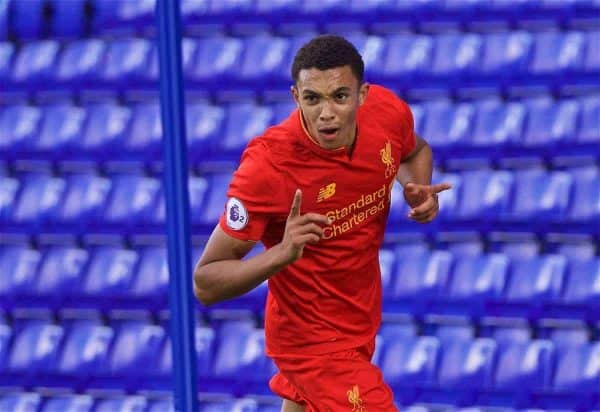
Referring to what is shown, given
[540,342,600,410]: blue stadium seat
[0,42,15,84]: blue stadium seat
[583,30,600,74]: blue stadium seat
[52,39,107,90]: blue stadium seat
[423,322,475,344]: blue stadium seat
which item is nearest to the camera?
[540,342,600,410]: blue stadium seat

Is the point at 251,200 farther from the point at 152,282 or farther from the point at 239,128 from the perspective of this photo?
the point at 239,128

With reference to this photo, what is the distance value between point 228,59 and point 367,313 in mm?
3537

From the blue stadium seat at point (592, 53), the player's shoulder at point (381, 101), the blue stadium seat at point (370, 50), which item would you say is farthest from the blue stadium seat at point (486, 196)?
the player's shoulder at point (381, 101)

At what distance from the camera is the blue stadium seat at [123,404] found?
5934 millimetres

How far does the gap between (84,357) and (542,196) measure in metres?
2.21

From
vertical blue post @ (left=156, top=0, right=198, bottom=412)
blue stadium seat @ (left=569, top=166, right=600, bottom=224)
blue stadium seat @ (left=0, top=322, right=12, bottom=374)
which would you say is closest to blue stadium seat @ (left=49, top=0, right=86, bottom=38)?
blue stadium seat @ (left=0, top=322, right=12, bottom=374)

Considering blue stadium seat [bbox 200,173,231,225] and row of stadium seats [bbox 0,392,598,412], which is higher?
blue stadium seat [bbox 200,173,231,225]

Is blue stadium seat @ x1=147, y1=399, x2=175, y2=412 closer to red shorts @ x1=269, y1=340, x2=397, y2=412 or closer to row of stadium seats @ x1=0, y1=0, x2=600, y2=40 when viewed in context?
row of stadium seats @ x1=0, y1=0, x2=600, y2=40

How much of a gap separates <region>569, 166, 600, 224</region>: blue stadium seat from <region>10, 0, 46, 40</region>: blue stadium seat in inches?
128

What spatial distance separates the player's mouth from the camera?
3.23 m

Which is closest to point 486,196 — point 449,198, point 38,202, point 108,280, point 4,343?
point 449,198

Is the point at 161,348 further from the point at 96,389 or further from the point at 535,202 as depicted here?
the point at 535,202

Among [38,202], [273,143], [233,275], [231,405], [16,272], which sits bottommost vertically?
[233,275]

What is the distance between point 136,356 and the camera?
6.11 meters
